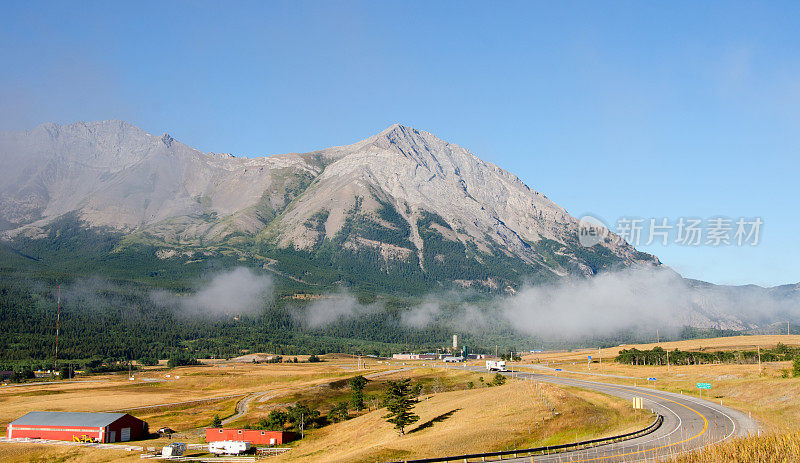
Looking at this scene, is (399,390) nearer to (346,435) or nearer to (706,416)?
(346,435)

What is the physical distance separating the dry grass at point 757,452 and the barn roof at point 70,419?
10642 cm

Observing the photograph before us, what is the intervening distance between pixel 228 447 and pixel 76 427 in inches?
1442

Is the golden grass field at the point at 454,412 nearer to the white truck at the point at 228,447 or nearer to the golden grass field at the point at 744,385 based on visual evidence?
the golden grass field at the point at 744,385

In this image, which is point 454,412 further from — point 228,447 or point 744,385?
point 744,385

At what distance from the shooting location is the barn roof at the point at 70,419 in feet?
389

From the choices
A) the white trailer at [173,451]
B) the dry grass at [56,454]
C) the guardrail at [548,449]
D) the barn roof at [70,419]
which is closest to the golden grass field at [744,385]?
the guardrail at [548,449]

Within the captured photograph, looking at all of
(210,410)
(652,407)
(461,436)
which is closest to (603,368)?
(652,407)

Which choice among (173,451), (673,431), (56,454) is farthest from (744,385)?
(56,454)

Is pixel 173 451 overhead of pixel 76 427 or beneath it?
beneath

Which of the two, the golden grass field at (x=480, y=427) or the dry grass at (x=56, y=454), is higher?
the golden grass field at (x=480, y=427)

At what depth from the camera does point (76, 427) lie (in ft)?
386

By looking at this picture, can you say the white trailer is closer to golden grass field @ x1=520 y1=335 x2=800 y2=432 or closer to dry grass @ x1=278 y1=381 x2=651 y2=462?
dry grass @ x1=278 y1=381 x2=651 y2=462

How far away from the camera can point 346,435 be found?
100750 millimetres

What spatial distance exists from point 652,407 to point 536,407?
1955cm
